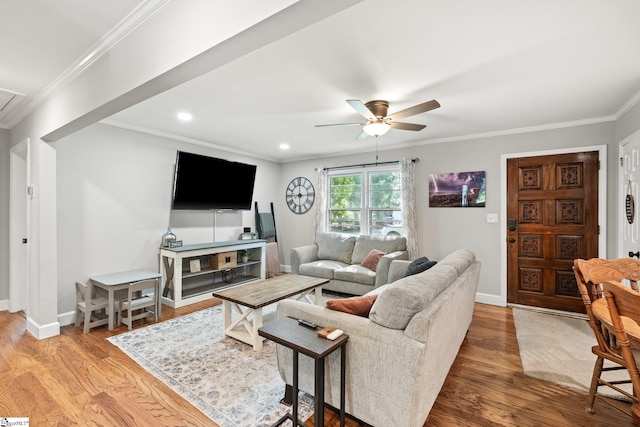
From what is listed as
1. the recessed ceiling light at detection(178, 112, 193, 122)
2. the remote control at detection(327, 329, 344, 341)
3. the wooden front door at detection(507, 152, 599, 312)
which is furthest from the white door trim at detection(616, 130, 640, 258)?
the recessed ceiling light at detection(178, 112, 193, 122)

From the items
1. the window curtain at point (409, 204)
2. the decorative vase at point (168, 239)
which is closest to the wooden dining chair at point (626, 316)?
the window curtain at point (409, 204)

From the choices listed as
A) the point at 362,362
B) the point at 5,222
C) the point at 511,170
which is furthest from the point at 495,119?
the point at 5,222

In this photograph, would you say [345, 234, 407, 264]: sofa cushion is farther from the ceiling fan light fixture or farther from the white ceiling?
the ceiling fan light fixture

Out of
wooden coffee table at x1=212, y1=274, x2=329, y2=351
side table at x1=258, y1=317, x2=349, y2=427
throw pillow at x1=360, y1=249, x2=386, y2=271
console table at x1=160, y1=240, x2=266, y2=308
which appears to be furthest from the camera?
throw pillow at x1=360, y1=249, x2=386, y2=271

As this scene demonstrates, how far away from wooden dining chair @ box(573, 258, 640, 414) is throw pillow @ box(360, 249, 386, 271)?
2530 millimetres

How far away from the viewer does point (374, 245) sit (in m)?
4.75

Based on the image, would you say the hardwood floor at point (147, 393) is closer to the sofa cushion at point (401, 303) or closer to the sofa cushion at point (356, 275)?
the sofa cushion at point (401, 303)

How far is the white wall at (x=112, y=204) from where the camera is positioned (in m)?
3.36

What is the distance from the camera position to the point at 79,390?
6.98 feet

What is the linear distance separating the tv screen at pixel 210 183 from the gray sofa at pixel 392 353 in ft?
9.90

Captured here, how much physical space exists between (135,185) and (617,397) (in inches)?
204

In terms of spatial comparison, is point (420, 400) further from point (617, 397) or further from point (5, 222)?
point (5, 222)

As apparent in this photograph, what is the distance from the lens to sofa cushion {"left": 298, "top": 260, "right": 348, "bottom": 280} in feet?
14.6

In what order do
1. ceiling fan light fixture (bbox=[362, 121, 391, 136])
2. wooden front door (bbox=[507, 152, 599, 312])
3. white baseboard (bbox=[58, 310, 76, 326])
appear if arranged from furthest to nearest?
wooden front door (bbox=[507, 152, 599, 312]) → white baseboard (bbox=[58, 310, 76, 326]) → ceiling fan light fixture (bbox=[362, 121, 391, 136])
